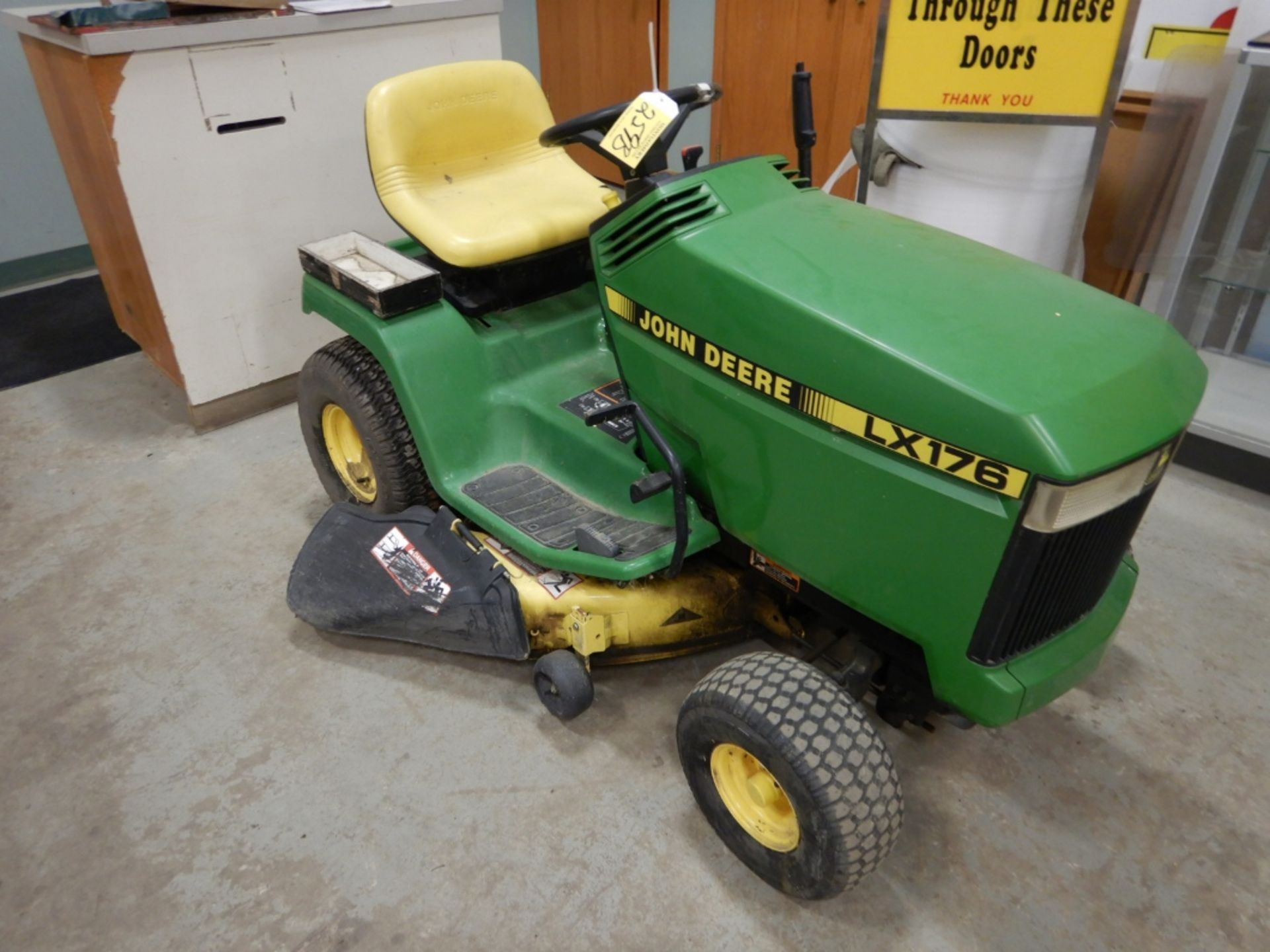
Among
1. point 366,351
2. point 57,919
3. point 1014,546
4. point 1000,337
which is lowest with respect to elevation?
point 57,919

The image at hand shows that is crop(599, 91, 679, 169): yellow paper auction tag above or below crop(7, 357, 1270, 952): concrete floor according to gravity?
above

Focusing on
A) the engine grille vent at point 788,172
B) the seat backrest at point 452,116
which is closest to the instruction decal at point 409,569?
the seat backrest at point 452,116

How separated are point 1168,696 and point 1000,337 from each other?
3.39ft

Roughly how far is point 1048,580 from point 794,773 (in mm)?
427

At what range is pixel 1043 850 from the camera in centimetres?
148

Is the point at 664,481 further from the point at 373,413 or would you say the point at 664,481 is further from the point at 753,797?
the point at 373,413

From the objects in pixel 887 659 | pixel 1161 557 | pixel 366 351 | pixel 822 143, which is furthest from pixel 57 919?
pixel 822 143

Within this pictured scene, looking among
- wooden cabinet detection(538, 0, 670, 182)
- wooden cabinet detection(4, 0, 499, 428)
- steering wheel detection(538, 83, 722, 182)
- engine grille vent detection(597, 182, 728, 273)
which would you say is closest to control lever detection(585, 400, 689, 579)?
engine grille vent detection(597, 182, 728, 273)

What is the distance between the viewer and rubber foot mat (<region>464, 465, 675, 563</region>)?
5.20 ft

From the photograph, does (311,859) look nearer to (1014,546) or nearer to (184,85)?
(1014,546)

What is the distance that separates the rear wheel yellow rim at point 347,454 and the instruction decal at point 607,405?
57 centimetres

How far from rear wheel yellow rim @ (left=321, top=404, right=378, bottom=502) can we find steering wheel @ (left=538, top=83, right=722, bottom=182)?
33.1 inches

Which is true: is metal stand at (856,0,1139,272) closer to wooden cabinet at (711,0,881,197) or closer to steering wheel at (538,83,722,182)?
wooden cabinet at (711,0,881,197)

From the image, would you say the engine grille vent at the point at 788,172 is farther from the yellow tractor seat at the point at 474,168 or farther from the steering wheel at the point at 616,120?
the yellow tractor seat at the point at 474,168
